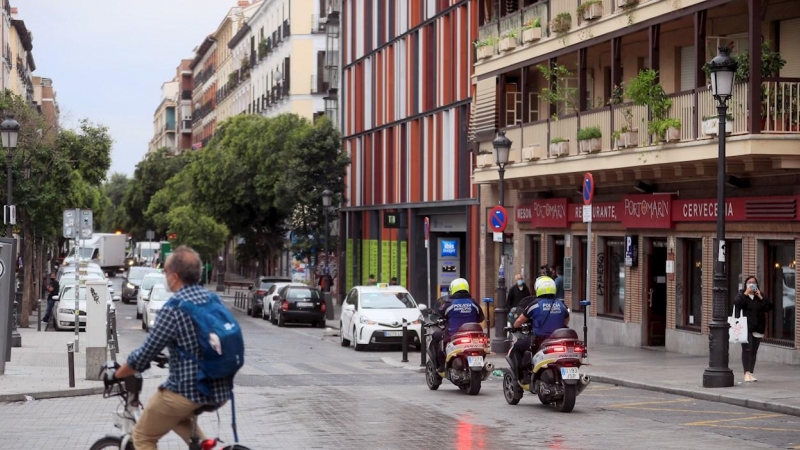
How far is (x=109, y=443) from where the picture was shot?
30.2 ft

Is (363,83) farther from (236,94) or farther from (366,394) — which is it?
(236,94)

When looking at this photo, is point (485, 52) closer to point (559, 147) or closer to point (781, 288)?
point (559, 147)

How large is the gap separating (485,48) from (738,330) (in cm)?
1819

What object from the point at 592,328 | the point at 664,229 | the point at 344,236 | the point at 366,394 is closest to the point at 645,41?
the point at 664,229

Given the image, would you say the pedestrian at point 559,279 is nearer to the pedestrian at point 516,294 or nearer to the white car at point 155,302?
the pedestrian at point 516,294

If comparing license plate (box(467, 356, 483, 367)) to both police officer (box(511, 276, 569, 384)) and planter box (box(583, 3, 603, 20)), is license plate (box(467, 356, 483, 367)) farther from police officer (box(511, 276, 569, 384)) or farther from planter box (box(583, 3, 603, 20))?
planter box (box(583, 3, 603, 20))

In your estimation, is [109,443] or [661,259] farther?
[661,259]

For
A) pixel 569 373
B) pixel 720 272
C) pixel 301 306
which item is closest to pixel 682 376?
pixel 720 272

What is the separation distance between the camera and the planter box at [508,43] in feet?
114

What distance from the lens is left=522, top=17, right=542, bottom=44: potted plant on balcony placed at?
33156 millimetres

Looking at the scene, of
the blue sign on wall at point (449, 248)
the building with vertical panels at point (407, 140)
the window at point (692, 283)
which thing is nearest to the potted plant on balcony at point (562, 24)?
the window at point (692, 283)

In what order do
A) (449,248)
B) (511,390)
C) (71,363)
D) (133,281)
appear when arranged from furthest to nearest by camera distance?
(133,281) < (449,248) < (71,363) < (511,390)

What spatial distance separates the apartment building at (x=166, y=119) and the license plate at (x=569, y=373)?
430 feet

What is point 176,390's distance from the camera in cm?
838
